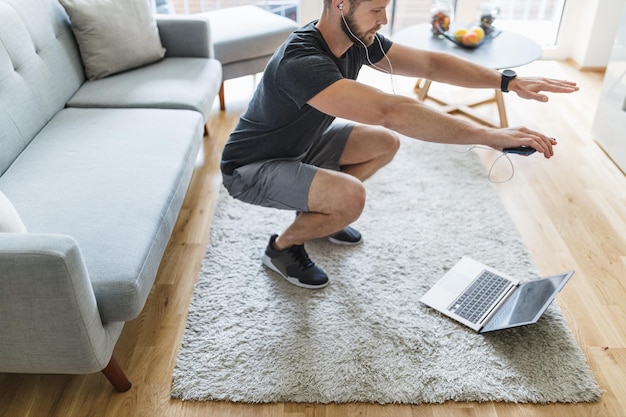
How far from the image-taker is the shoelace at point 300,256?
7.11 feet

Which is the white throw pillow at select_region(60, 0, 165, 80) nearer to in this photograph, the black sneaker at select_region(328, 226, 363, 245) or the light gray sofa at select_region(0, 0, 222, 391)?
the light gray sofa at select_region(0, 0, 222, 391)

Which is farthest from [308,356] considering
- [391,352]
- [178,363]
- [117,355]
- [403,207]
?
[403,207]

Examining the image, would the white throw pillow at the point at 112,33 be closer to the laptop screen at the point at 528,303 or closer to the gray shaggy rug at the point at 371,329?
the gray shaggy rug at the point at 371,329

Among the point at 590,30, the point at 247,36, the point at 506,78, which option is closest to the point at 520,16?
the point at 590,30

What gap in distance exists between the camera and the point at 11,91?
2.12 metres

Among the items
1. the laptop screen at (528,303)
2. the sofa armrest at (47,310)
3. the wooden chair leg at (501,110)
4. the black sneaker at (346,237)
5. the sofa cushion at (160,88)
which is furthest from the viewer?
the wooden chair leg at (501,110)

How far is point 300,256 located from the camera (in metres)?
2.17

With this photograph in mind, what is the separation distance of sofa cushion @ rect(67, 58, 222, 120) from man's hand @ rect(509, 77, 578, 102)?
1306 mm

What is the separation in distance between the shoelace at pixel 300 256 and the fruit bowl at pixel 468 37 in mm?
1498

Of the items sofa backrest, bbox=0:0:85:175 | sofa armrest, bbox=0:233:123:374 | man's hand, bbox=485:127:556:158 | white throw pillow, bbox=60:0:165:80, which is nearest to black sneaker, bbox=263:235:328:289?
sofa armrest, bbox=0:233:123:374

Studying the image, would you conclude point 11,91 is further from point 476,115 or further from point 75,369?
point 476,115

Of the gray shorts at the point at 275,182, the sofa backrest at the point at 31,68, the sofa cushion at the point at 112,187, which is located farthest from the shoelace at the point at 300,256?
the sofa backrest at the point at 31,68

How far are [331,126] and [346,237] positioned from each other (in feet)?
1.44

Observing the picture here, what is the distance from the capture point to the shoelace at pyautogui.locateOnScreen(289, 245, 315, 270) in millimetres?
2166
